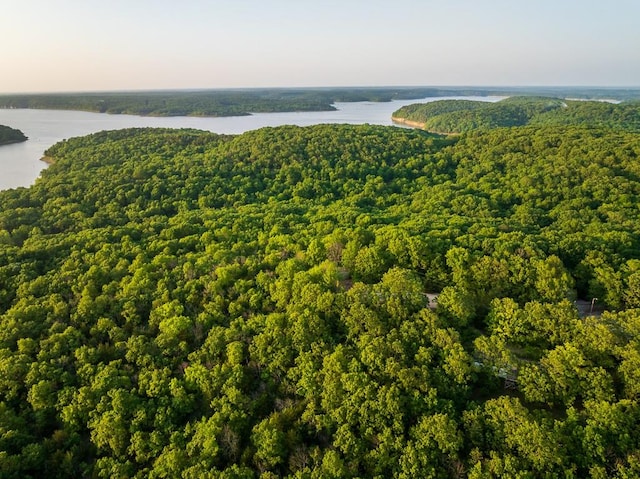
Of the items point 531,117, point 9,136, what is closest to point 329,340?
point 9,136

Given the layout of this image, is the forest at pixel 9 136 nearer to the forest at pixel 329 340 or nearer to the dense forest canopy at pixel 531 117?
the forest at pixel 329 340

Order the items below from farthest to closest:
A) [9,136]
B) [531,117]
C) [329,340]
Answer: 1. [531,117]
2. [9,136]
3. [329,340]

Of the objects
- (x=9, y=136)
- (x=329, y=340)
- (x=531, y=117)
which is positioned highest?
(x=531, y=117)

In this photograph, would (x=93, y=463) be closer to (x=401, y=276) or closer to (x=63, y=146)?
(x=401, y=276)

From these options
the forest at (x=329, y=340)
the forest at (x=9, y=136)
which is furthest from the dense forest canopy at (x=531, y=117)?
the forest at (x=9, y=136)

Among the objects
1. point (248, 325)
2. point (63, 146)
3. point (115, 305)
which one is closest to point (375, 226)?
point (248, 325)

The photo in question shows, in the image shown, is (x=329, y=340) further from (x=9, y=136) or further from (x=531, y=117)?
(x=531, y=117)

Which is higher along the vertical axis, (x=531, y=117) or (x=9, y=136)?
(x=531, y=117)

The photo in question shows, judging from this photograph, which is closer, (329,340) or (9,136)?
(329,340)
